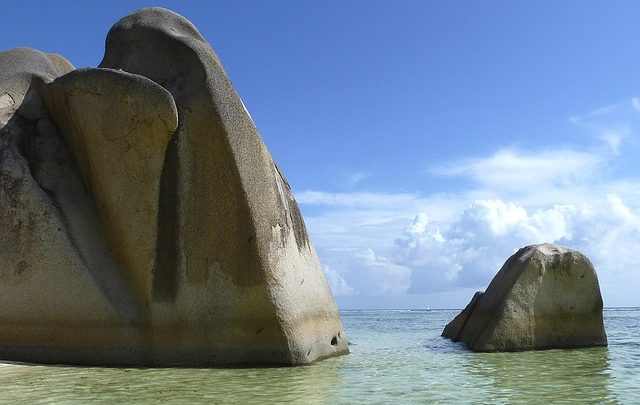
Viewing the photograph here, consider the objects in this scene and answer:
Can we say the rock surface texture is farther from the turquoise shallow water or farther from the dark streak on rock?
the turquoise shallow water

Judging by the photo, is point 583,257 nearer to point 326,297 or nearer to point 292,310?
point 326,297

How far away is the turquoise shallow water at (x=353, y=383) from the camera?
633cm

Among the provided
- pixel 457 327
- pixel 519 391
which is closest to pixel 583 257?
pixel 457 327

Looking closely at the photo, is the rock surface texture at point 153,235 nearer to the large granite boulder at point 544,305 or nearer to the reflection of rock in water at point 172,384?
the reflection of rock in water at point 172,384

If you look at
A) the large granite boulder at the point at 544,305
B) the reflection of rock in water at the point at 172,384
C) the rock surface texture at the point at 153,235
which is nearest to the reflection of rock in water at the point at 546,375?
the large granite boulder at the point at 544,305

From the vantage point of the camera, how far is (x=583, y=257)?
39.1 feet

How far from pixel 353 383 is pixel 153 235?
3.57 meters

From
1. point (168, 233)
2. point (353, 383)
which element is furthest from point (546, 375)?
point (168, 233)

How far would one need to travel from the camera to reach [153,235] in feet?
30.4

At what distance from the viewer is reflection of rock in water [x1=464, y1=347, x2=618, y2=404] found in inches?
256

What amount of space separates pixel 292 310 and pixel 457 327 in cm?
725

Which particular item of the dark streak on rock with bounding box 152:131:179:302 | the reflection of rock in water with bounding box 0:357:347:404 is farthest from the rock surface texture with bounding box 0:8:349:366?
the reflection of rock in water with bounding box 0:357:347:404

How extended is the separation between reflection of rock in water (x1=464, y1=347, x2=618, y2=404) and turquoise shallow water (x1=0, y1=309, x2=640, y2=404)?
0.01 metres

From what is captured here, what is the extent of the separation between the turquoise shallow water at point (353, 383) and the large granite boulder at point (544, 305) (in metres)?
1.30
